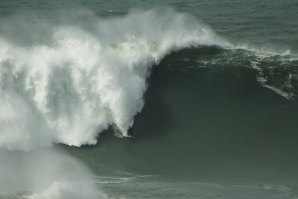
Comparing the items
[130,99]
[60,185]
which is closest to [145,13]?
[130,99]

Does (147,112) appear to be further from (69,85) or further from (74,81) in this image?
(69,85)

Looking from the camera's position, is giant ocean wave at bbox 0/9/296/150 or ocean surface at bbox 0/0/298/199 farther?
giant ocean wave at bbox 0/9/296/150

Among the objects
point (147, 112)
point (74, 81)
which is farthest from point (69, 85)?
point (147, 112)

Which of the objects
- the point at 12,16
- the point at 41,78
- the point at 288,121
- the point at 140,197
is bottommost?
the point at 140,197

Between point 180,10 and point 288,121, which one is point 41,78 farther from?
point 180,10

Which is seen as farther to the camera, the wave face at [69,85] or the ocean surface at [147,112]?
the wave face at [69,85]
